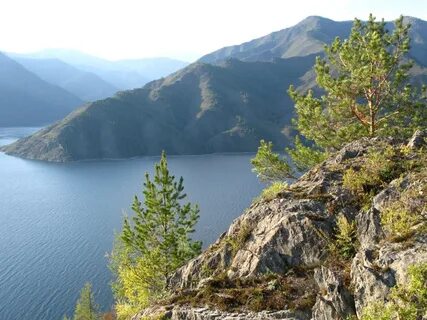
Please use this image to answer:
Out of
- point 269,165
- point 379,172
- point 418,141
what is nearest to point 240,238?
point 379,172

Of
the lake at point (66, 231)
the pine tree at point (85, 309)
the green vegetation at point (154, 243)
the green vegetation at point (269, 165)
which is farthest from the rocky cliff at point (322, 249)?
the lake at point (66, 231)

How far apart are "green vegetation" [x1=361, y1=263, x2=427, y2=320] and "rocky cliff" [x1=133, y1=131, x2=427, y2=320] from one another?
4.42 ft

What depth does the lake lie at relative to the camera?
8739 cm

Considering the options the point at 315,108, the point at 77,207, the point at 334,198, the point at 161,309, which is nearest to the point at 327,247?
the point at 334,198

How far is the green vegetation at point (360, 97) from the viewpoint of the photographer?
3118 centimetres

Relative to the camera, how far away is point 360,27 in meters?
34.8

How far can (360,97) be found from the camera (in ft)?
114

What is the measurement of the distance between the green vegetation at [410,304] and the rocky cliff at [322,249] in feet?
4.42

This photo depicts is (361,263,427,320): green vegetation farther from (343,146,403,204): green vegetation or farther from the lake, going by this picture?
the lake

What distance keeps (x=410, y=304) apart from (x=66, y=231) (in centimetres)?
12946

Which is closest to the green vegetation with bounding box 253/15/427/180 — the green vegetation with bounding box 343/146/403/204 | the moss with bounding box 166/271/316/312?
the green vegetation with bounding box 343/146/403/204

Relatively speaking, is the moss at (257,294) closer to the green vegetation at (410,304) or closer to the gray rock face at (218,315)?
the gray rock face at (218,315)

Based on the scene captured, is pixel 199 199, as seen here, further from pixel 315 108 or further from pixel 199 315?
pixel 199 315

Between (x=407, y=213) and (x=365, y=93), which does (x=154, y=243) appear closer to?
(x=365, y=93)
